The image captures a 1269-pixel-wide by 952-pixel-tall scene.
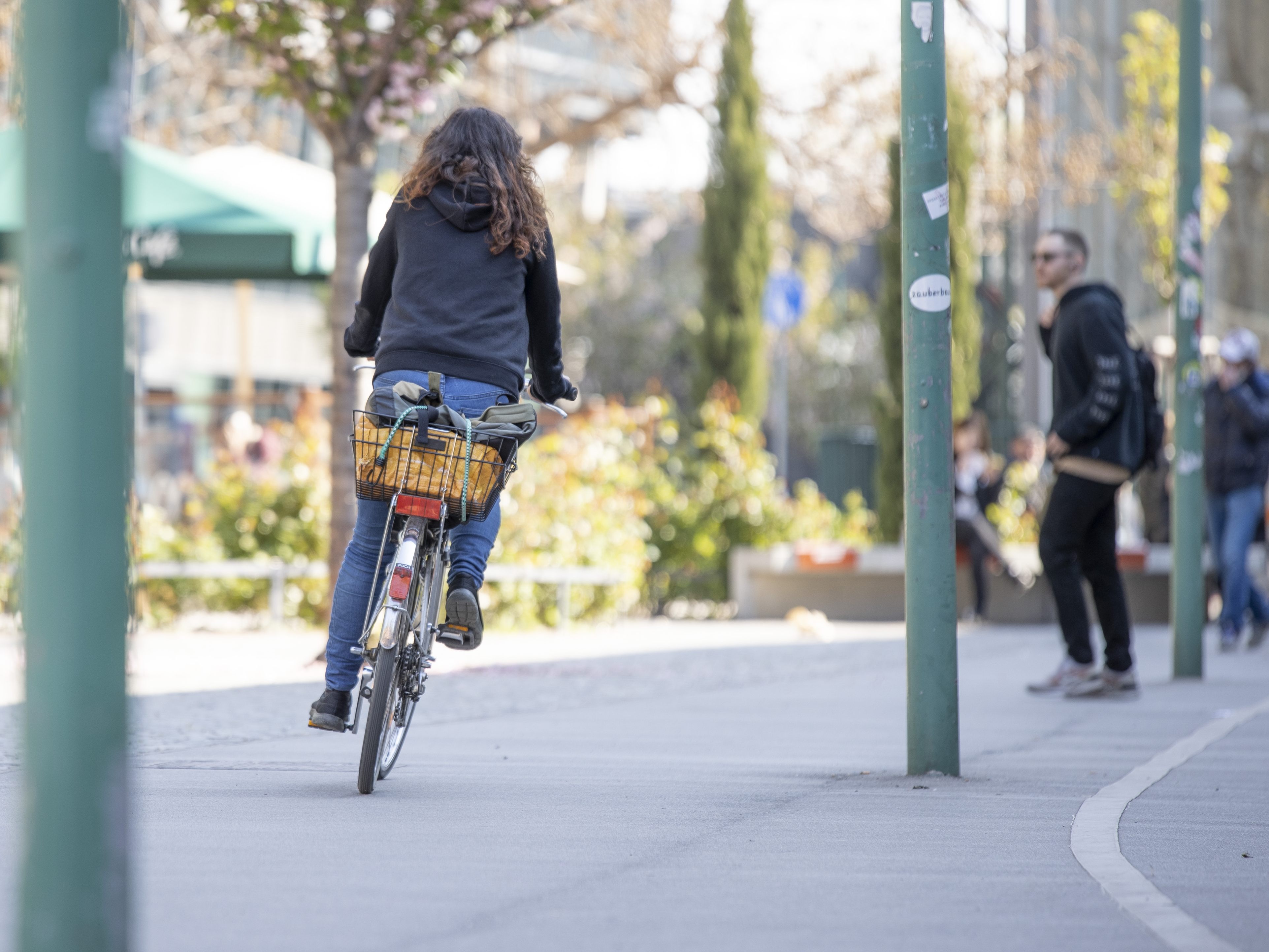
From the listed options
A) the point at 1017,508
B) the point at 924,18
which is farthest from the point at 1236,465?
the point at 924,18

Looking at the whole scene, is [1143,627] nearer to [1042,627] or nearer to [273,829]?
[1042,627]

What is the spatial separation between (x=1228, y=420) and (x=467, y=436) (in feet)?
25.4

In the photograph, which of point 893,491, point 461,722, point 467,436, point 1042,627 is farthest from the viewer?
point 893,491

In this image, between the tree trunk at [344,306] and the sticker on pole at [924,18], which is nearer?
the sticker on pole at [924,18]

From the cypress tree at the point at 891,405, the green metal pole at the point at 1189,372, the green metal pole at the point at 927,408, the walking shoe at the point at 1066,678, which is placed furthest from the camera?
the cypress tree at the point at 891,405

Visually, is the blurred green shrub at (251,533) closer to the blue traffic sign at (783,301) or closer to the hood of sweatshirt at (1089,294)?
the hood of sweatshirt at (1089,294)

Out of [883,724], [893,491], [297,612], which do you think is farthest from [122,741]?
[893,491]

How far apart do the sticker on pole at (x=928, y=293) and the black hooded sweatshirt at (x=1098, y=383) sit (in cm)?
281

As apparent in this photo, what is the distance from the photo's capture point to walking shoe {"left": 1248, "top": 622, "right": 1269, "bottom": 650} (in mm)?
11703

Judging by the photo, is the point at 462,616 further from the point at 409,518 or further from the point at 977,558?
the point at 977,558

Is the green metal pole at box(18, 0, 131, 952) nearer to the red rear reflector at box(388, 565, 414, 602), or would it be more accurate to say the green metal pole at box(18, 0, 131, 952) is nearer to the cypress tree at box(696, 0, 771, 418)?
the red rear reflector at box(388, 565, 414, 602)

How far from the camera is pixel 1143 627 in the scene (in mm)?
14258

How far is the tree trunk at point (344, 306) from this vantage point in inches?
371

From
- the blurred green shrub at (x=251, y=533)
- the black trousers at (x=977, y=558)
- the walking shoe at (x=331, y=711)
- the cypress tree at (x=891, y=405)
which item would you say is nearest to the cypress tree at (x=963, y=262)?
the cypress tree at (x=891, y=405)
